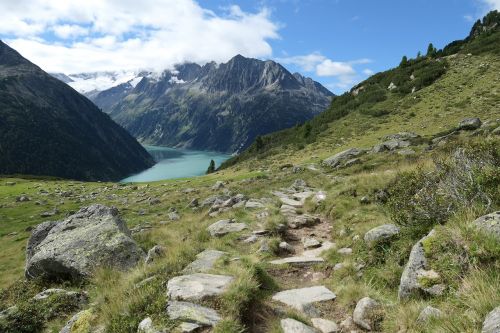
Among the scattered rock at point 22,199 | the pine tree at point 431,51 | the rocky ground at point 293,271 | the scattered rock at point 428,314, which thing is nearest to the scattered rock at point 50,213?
the scattered rock at point 22,199

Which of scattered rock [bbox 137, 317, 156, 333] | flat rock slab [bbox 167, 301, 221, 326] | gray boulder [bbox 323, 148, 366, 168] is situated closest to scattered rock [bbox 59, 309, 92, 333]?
scattered rock [bbox 137, 317, 156, 333]

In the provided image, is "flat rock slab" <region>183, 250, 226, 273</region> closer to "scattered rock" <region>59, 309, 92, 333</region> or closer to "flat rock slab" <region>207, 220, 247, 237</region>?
"scattered rock" <region>59, 309, 92, 333</region>

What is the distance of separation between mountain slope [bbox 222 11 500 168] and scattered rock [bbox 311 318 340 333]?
1777 inches

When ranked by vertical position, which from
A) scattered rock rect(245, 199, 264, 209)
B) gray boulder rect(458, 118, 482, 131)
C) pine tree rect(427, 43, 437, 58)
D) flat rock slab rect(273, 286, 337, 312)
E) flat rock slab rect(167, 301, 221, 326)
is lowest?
flat rock slab rect(273, 286, 337, 312)

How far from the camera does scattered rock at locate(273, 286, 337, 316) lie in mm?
8145

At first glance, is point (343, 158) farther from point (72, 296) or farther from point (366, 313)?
point (366, 313)

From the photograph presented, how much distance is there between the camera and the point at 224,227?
15.2m

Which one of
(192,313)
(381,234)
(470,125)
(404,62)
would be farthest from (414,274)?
(404,62)

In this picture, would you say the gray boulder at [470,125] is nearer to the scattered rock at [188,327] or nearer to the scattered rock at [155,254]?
the scattered rock at [155,254]

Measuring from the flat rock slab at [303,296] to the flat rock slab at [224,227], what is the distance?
581cm

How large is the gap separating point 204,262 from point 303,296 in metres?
3.04

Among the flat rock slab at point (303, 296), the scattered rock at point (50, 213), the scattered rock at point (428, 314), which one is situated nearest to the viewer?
the scattered rock at point (428, 314)

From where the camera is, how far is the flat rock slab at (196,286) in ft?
25.4

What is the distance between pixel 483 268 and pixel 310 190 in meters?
18.2
